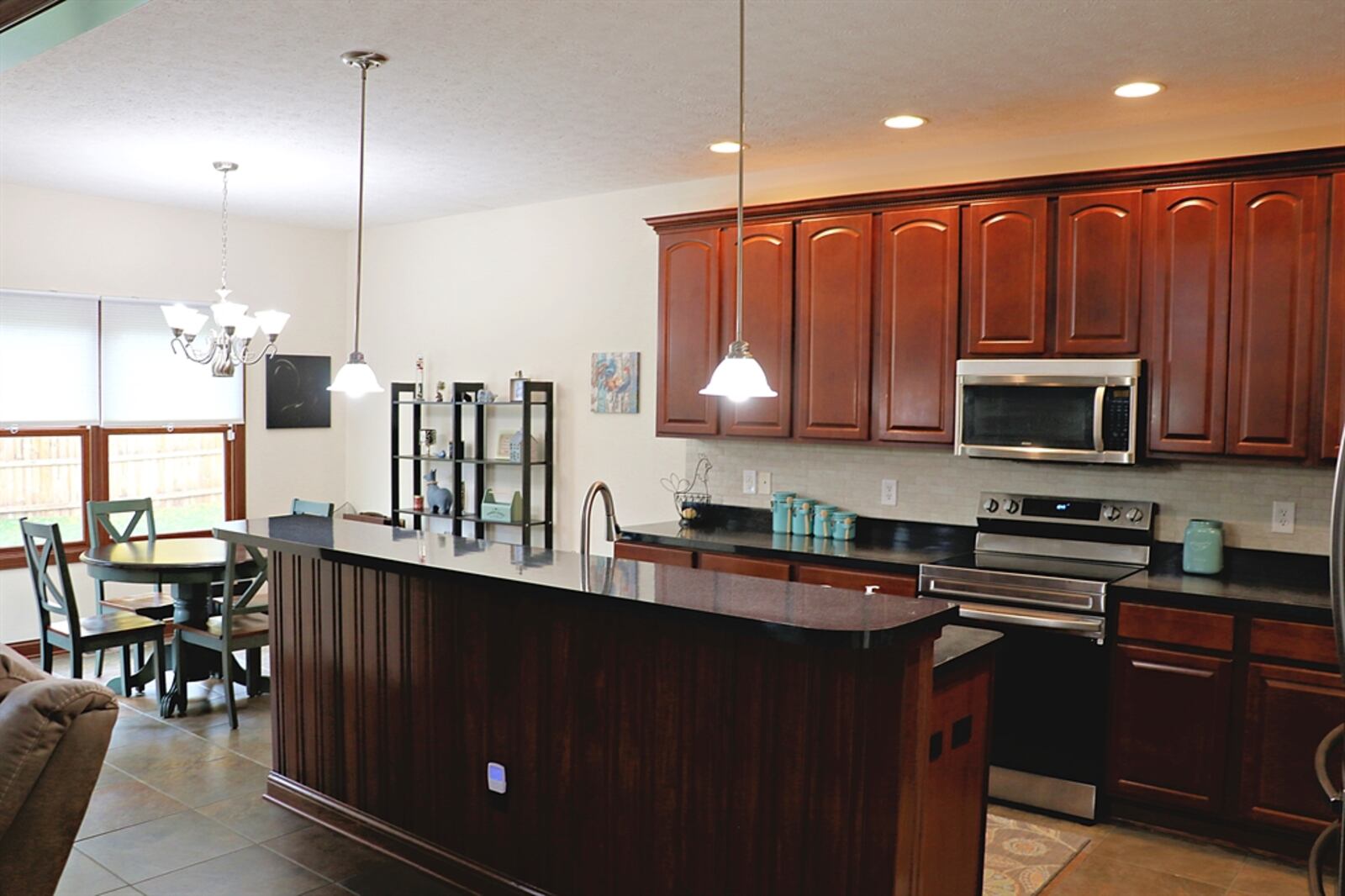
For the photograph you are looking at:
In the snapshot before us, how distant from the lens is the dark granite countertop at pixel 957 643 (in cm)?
266

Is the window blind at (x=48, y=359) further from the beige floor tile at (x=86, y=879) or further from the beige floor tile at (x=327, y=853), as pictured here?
the beige floor tile at (x=327, y=853)

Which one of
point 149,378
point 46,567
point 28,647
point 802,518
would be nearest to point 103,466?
point 149,378

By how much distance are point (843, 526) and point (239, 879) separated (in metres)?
2.91

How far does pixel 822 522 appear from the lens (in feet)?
16.5

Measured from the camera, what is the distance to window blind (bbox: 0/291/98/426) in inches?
233

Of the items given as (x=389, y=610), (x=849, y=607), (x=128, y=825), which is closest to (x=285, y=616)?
(x=389, y=610)

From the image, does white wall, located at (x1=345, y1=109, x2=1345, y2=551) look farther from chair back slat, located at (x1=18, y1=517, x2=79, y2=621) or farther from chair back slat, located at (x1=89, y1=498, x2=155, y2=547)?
chair back slat, located at (x1=18, y1=517, x2=79, y2=621)

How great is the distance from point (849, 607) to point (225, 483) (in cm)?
560

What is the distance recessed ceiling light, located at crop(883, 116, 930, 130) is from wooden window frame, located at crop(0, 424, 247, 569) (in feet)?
15.6

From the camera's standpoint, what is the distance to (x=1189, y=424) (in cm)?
400

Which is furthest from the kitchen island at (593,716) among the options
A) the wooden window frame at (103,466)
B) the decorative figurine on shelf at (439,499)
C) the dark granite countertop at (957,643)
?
the wooden window frame at (103,466)

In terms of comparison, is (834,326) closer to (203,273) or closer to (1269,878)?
(1269,878)

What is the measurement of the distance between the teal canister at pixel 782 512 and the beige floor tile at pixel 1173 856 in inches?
78.0

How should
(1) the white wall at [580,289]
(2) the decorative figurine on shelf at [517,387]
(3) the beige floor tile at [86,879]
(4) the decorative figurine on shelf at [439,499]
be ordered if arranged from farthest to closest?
(4) the decorative figurine on shelf at [439,499] < (2) the decorative figurine on shelf at [517,387] < (1) the white wall at [580,289] < (3) the beige floor tile at [86,879]
